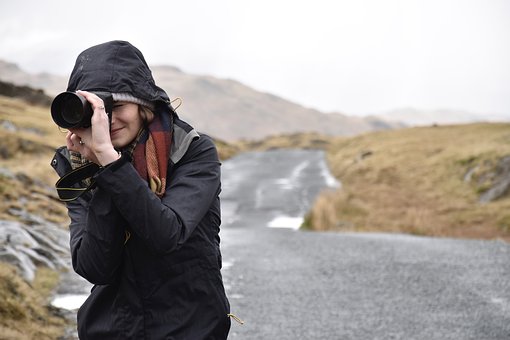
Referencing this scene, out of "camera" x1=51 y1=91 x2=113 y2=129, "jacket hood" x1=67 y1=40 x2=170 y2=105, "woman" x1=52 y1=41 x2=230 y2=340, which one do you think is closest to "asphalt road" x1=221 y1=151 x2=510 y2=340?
"woman" x1=52 y1=41 x2=230 y2=340

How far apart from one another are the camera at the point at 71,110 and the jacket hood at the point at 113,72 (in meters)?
0.15

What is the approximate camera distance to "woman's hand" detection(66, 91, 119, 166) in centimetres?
171

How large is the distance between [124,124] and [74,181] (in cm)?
26

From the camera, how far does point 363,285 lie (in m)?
8.12

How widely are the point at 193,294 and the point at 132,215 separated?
1.38 ft

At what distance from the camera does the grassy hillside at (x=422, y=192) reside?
1462 cm

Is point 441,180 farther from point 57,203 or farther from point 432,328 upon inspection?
point 432,328

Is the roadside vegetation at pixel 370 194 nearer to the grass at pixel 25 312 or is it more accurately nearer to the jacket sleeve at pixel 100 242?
the grass at pixel 25 312

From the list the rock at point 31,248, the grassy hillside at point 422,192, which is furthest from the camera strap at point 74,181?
the grassy hillside at point 422,192

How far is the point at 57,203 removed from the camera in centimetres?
1264

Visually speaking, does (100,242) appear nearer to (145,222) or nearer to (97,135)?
(145,222)

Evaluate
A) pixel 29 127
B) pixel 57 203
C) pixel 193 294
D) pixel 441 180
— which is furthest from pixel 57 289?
pixel 29 127

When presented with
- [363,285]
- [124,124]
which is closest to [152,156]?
[124,124]

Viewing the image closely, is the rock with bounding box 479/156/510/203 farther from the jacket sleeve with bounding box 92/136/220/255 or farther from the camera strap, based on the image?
the camera strap
